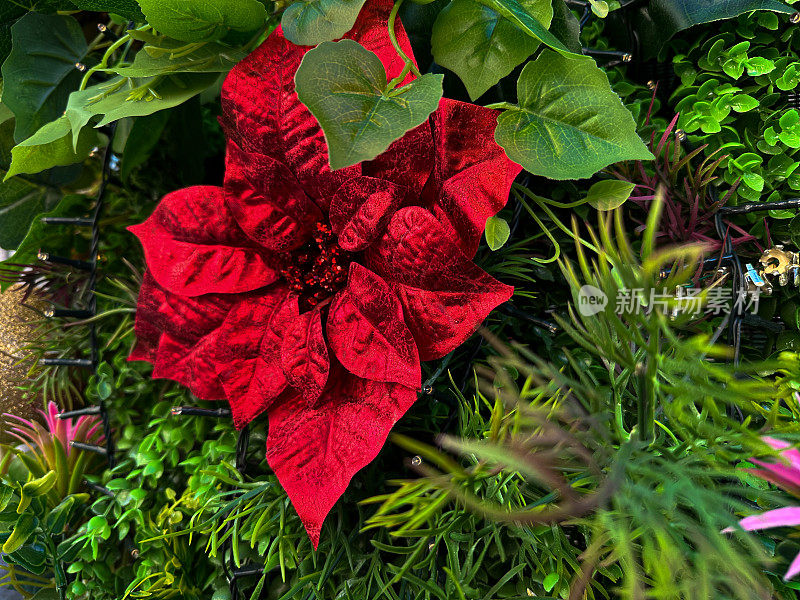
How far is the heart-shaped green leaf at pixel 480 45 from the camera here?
29cm

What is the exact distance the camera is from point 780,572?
9.1 inches

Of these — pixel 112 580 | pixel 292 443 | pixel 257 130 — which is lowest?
pixel 112 580

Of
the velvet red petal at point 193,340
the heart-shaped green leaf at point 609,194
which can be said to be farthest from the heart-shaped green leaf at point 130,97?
the heart-shaped green leaf at point 609,194

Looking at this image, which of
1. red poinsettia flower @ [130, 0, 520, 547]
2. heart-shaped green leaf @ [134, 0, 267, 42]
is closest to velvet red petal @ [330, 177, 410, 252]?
red poinsettia flower @ [130, 0, 520, 547]

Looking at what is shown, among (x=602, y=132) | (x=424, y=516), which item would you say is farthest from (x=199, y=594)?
(x=602, y=132)

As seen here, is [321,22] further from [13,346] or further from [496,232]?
[13,346]

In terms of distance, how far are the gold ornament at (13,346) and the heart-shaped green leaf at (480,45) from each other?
0.37 meters

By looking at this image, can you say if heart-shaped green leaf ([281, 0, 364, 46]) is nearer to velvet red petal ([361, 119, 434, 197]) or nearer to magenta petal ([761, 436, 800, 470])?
velvet red petal ([361, 119, 434, 197])

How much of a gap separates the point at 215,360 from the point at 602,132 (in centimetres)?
23

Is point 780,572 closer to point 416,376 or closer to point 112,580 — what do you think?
point 416,376

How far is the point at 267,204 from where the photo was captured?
0.32 metres

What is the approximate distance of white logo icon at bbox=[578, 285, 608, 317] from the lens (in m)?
0.23

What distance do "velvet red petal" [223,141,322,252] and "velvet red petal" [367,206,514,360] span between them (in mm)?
55

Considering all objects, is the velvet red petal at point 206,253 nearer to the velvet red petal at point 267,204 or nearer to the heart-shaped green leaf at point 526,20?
the velvet red petal at point 267,204
